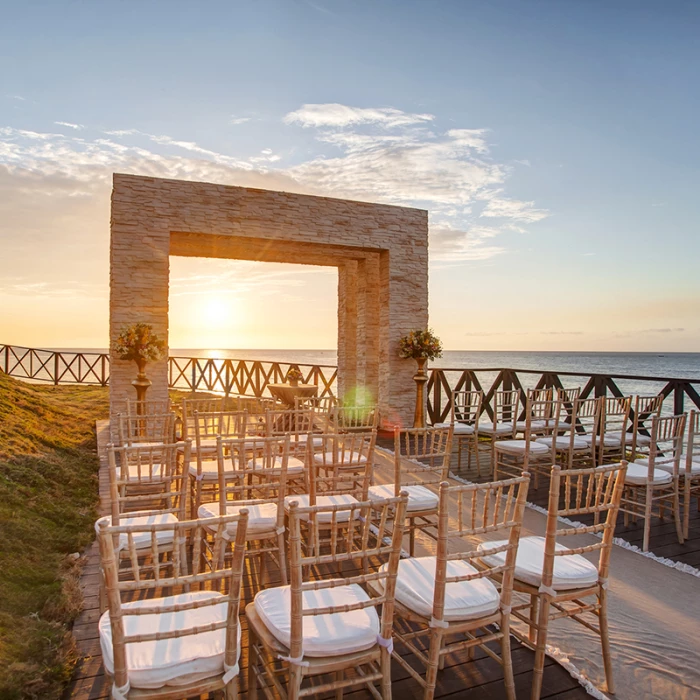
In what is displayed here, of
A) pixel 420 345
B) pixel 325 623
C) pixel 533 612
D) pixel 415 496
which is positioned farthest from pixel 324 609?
pixel 420 345

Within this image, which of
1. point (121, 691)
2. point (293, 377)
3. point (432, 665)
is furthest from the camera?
point (293, 377)

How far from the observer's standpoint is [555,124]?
268 inches

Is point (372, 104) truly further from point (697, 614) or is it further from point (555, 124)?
point (697, 614)

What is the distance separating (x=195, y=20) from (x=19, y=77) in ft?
A: 6.52

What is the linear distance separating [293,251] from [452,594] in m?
7.83

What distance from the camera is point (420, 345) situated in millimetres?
8930

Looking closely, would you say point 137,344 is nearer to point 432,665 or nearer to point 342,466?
point 342,466

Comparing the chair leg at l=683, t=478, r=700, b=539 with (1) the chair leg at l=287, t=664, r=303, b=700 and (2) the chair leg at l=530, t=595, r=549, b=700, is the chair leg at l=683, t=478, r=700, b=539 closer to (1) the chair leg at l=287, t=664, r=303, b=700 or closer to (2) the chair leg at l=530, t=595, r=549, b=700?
(2) the chair leg at l=530, t=595, r=549, b=700

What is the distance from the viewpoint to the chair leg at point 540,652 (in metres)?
1.93

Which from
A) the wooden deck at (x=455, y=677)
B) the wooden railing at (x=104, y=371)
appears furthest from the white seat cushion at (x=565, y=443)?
the wooden railing at (x=104, y=371)

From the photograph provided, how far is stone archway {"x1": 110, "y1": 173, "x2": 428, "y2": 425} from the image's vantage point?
24.8ft

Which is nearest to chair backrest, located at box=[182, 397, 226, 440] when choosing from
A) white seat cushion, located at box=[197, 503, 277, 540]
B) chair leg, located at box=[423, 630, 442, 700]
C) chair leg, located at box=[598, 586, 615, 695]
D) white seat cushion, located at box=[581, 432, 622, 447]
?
white seat cushion, located at box=[197, 503, 277, 540]

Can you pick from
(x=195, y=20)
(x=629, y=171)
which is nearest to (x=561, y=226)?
(x=629, y=171)

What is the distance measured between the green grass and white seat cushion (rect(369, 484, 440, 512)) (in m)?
1.73
